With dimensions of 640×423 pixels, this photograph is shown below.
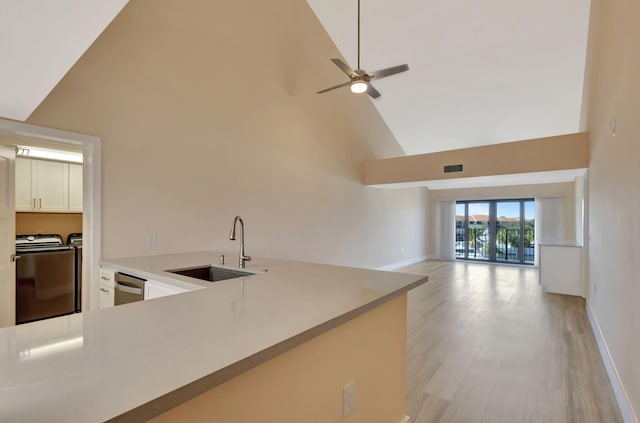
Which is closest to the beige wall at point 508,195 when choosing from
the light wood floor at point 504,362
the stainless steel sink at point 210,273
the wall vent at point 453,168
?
the light wood floor at point 504,362

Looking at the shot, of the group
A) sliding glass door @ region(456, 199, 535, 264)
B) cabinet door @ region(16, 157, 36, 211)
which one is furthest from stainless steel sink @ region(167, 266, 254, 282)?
sliding glass door @ region(456, 199, 535, 264)

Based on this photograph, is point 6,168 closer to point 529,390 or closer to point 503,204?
point 529,390

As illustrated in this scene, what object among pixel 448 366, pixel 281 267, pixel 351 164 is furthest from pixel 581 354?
pixel 351 164

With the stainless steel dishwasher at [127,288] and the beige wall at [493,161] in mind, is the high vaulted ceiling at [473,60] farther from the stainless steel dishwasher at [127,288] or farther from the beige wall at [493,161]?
the stainless steel dishwasher at [127,288]

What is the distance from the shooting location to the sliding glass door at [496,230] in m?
8.76

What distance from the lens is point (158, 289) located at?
197cm

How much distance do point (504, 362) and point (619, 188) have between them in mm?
1652

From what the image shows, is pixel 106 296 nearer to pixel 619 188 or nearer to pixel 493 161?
pixel 619 188

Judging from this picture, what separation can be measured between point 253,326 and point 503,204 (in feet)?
31.6

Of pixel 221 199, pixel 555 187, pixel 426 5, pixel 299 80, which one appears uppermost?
pixel 426 5

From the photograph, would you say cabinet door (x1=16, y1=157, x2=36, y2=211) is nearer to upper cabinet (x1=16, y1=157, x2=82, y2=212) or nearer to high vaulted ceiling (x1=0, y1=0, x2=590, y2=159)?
upper cabinet (x1=16, y1=157, x2=82, y2=212)

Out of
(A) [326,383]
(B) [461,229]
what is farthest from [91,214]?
(B) [461,229]

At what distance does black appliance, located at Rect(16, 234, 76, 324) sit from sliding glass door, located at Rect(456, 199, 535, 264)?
929 cm

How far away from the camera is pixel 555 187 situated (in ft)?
26.4
